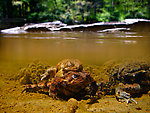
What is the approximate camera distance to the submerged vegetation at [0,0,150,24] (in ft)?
13.4

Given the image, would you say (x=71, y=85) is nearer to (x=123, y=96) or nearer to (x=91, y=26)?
(x=123, y=96)

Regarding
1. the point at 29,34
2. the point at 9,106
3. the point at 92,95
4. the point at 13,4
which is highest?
the point at 13,4

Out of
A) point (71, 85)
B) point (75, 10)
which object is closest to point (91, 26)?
point (75, 10)

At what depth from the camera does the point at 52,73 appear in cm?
380

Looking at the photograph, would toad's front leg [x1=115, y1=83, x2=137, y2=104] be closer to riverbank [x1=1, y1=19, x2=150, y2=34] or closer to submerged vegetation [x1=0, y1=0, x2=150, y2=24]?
riverbank [x1=1, y1=19, x2=150, y2=34]

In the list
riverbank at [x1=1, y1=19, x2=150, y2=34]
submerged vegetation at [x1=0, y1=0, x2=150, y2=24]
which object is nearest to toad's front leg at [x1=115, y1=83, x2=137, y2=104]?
riverbank at [x1=1, y1=19, x2=150, y2=34]

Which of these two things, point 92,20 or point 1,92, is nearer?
point 1,92

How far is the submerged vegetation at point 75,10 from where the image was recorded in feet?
13.4

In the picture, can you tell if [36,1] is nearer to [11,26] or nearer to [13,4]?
[13,4]

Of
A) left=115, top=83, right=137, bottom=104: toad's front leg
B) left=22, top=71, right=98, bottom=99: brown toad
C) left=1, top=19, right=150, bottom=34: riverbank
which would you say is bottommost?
left=115, top=83, right=137, bottom=104: toad's front leg

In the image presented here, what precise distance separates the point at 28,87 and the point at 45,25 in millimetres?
2475

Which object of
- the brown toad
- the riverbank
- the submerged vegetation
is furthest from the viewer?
the riverbank

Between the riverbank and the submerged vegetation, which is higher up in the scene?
the submerged vegetation

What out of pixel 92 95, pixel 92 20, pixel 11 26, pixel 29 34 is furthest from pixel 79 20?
pixel 11 26
